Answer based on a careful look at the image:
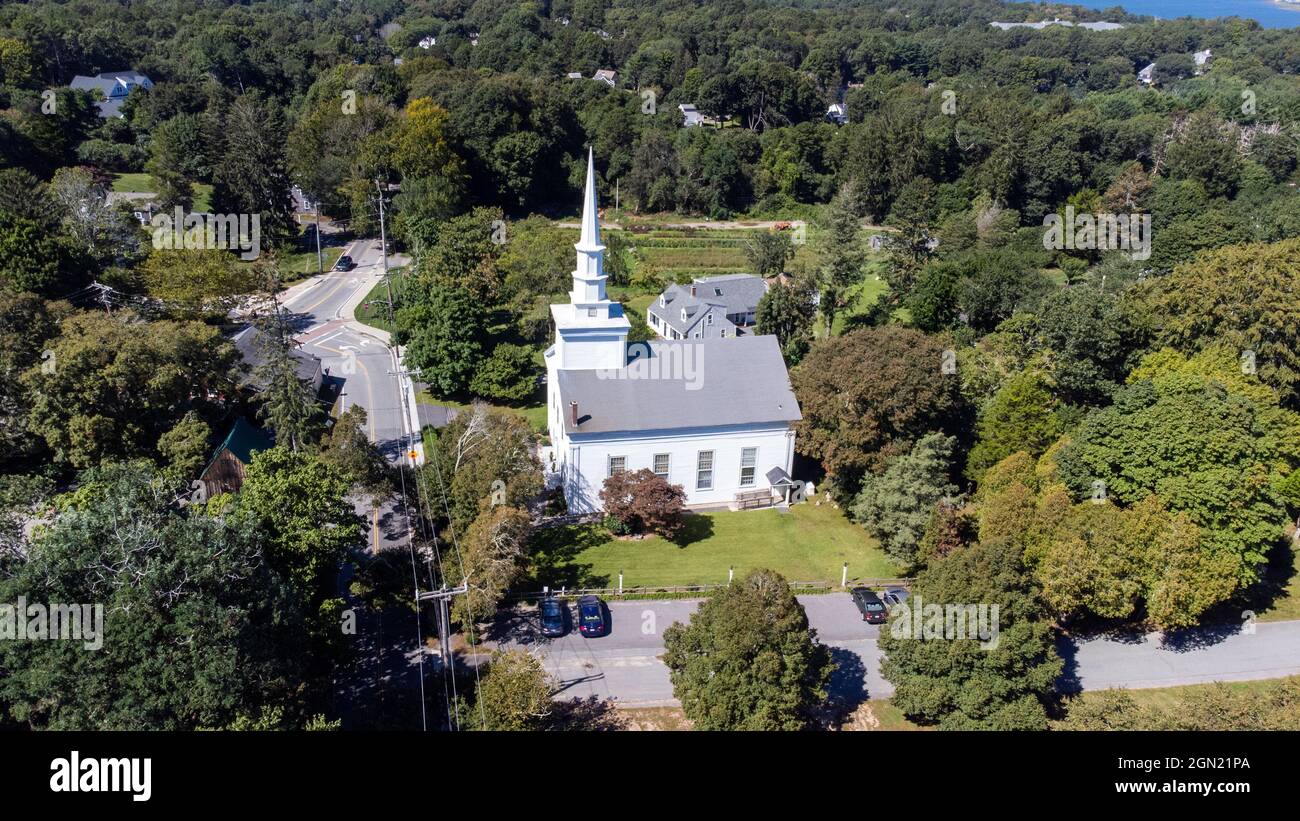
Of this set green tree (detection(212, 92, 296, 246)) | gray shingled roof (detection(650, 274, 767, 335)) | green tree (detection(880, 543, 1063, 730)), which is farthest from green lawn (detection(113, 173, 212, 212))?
green tree (detection(880, 543, 1063, 730))

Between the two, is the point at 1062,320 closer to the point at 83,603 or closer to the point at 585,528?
the point at 585,528

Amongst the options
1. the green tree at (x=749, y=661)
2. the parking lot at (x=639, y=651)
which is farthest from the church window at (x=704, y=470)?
the green tree at (x=749, y=661)

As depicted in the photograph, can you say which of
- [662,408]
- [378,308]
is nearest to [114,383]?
[662,408]

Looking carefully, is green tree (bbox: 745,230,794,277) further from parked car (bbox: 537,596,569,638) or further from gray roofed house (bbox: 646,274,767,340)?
parked car (bbox: 537,596,569,638)

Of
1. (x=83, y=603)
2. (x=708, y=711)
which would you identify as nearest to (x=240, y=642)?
(x=83, y=603)

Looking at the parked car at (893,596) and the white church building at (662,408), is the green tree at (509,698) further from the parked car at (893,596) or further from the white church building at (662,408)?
the parked car at (893,596)

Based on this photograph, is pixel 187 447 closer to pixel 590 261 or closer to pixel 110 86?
pixel 590 261
